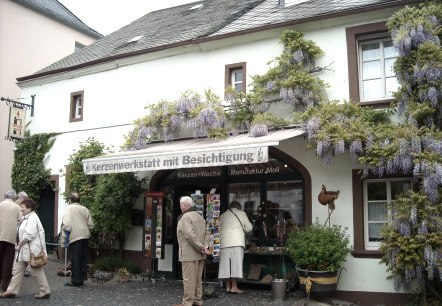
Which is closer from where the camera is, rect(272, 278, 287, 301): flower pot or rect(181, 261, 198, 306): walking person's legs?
rect(181, 261, 198, 306): walking person's legs

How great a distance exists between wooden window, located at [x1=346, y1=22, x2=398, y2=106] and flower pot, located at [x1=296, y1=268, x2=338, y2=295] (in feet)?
12.0

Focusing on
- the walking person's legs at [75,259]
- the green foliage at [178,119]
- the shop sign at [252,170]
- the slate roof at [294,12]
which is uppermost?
the slate roof at [294,12]

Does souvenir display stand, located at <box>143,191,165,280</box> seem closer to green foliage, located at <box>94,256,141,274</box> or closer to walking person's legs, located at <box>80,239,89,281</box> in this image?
green foliage, located at <box>94,256,141,274</box>

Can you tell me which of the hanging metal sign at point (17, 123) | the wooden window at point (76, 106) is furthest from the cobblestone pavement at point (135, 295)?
the hanging metal sign at point (17, 123)

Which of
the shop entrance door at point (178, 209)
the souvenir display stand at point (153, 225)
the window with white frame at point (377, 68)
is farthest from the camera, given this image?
the souvenir display stand at point (153, 225)

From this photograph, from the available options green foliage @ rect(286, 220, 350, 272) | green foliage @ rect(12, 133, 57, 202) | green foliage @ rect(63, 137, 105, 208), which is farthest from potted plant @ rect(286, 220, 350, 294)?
green foliage @ rect(12, 133, 57, 202)

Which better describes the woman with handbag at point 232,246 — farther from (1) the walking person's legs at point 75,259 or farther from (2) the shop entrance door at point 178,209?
(1) the walking person's legs at point 75,259

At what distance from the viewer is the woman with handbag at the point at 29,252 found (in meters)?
9.32

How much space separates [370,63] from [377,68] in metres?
0.20

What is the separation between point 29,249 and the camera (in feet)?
30.8

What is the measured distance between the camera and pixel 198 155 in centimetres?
1021

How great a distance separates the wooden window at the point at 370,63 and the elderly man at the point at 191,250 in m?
4.39

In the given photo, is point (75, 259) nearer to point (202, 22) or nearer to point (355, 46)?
point (355, 46)

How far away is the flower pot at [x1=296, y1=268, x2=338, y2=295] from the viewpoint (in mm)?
9461
